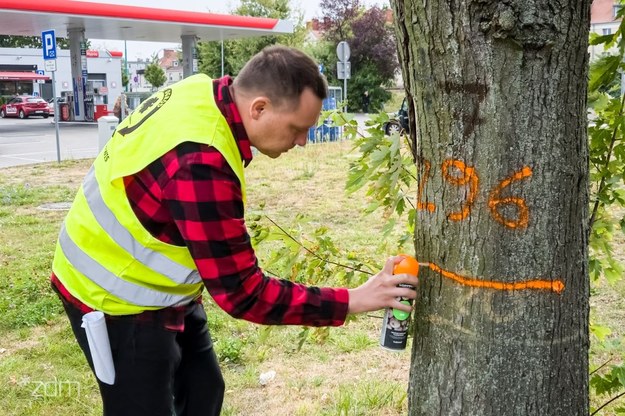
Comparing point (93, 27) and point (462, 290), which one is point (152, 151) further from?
point (93, 27)

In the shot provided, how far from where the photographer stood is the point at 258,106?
1.86m

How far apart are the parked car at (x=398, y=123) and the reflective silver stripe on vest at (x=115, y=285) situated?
91 cm

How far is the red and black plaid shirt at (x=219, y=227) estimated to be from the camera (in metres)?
1.75

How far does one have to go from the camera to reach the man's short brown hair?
1.83m

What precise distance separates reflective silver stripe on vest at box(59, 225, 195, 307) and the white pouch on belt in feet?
0.30

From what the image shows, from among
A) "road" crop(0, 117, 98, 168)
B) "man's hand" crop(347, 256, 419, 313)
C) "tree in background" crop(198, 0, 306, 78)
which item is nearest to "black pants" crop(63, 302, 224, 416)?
"man's hand" crop(347, 256, 419, 313)

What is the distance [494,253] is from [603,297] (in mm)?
3739

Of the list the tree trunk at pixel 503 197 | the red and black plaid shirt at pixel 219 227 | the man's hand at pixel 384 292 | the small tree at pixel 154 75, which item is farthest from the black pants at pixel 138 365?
the small tree at pixel 154 75

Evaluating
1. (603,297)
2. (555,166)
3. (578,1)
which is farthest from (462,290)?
(603,297)

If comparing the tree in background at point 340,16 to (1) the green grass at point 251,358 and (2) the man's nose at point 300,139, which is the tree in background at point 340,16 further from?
(2) the man's nose at point 300,139

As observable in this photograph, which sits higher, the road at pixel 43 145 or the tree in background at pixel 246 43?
the tree in background at pixel 246 43

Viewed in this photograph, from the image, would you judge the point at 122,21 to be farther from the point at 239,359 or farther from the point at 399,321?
the point at 399,321

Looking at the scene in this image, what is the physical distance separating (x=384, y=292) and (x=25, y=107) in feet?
120

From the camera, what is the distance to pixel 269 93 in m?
1.85
